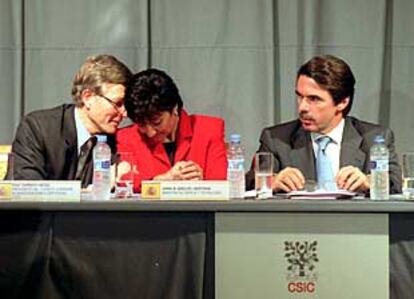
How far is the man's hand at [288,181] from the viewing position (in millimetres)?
2426

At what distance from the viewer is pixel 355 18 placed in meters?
3.47

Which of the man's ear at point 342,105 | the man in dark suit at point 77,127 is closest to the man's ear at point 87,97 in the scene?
the man in dark suit at point 77,127

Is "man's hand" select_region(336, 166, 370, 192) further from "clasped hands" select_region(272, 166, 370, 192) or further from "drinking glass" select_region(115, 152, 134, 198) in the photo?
"drinking glass" select_region(115, 152, 134, 198)

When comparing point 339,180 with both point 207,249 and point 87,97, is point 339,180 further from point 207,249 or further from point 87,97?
point 87,97

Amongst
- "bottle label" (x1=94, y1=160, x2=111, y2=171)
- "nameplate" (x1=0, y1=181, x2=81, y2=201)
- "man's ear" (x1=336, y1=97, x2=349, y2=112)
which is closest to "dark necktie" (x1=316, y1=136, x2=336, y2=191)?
"man's ear" (x1=336, y1=97, x2=349, y2=112)

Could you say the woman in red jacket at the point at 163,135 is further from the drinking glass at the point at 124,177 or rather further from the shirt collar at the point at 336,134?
the shirt collar at the point at 336,134

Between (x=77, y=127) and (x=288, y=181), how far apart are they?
898 millimetres

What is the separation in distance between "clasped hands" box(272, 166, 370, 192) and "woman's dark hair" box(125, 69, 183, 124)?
0.51 metres

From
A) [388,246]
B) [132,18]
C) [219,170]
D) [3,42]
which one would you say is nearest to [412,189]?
[388,246]

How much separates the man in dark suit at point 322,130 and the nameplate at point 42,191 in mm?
839

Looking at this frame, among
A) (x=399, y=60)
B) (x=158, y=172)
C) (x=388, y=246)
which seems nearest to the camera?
(x=388, y=246)

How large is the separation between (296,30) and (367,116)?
519mm

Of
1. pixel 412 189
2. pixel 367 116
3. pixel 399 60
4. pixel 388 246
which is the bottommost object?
pixel 388 246

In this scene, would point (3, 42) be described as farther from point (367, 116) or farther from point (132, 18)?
point (367, 116)
